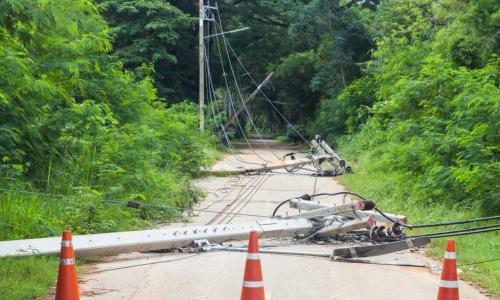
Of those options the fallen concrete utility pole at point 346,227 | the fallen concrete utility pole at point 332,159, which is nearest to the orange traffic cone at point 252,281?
the fallen concrete utility pole at point 346,227

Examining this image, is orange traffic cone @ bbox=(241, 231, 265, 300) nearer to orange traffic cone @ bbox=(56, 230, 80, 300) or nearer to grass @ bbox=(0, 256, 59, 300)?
orange traffic cone @ bbox=(56, 230, 80, 300)

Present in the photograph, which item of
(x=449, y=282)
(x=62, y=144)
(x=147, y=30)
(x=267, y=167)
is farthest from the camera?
(x=147, y=30)

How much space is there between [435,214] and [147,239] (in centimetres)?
683

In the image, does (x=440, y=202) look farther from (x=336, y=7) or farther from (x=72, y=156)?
(x=336, y=7)

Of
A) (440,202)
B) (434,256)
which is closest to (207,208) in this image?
(440,202)

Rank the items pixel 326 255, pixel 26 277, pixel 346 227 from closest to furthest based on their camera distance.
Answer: pixel 26 277 < pixel 326 255 < pixel 346 227

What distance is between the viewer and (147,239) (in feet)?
34.0

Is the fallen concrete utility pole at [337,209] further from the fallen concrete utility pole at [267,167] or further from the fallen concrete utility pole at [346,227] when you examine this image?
the fallen concrete utility pole at [267,167]

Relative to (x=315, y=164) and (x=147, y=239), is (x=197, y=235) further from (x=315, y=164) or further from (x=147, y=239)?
(x=315, y=164)

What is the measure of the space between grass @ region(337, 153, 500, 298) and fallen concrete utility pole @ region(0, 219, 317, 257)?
2.52 metres

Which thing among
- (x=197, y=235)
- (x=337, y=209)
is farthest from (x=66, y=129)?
(x=337, y=209)

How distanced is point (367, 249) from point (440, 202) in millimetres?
5846

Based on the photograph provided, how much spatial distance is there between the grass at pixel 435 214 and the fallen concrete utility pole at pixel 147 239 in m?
2.52

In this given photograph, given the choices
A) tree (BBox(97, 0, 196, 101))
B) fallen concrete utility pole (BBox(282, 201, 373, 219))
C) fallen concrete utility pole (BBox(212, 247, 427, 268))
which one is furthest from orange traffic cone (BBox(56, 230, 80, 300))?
tree (BBox(97, 0, 196, 101))
